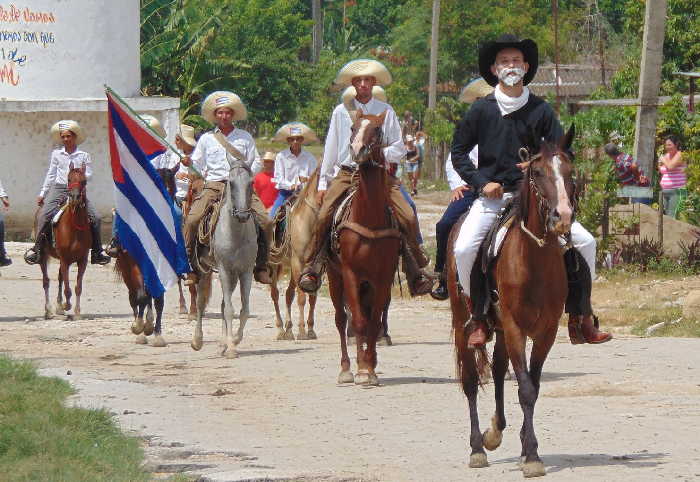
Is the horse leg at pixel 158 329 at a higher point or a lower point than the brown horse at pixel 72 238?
lower

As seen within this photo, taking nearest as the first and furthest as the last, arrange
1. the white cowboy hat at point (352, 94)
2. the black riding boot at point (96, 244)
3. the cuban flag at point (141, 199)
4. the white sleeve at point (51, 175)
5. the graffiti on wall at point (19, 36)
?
the white cowboy hat at point (352, 94) → the cuban flag at point (141, 199) → the white sleeve at point (51, 175) → the black riding boot at point (96, 244) → the graffiti on wall at point (19, 36)

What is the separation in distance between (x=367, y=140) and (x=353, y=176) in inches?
24.4

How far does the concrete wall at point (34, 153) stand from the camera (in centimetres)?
3042

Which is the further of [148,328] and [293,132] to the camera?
[293,132]

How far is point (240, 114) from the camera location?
17016 mm

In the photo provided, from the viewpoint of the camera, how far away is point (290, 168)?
62.2 feet

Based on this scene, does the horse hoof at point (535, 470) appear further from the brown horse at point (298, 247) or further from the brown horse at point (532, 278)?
the brown horse at point (298, 247)

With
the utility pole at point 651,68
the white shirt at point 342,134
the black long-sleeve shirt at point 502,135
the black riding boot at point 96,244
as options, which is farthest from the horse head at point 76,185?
the black long-sleeve shirt at point 502,135

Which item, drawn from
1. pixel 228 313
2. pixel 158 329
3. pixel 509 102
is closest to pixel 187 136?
pixel 158 329

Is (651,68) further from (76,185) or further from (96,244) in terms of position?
(76,185)

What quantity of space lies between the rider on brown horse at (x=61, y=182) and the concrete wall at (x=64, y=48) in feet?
31.2

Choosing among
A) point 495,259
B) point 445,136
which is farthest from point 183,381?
point 445,136

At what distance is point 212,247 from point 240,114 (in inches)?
66.2

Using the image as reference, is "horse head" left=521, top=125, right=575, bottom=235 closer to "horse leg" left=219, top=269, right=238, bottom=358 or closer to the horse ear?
the horse ear
